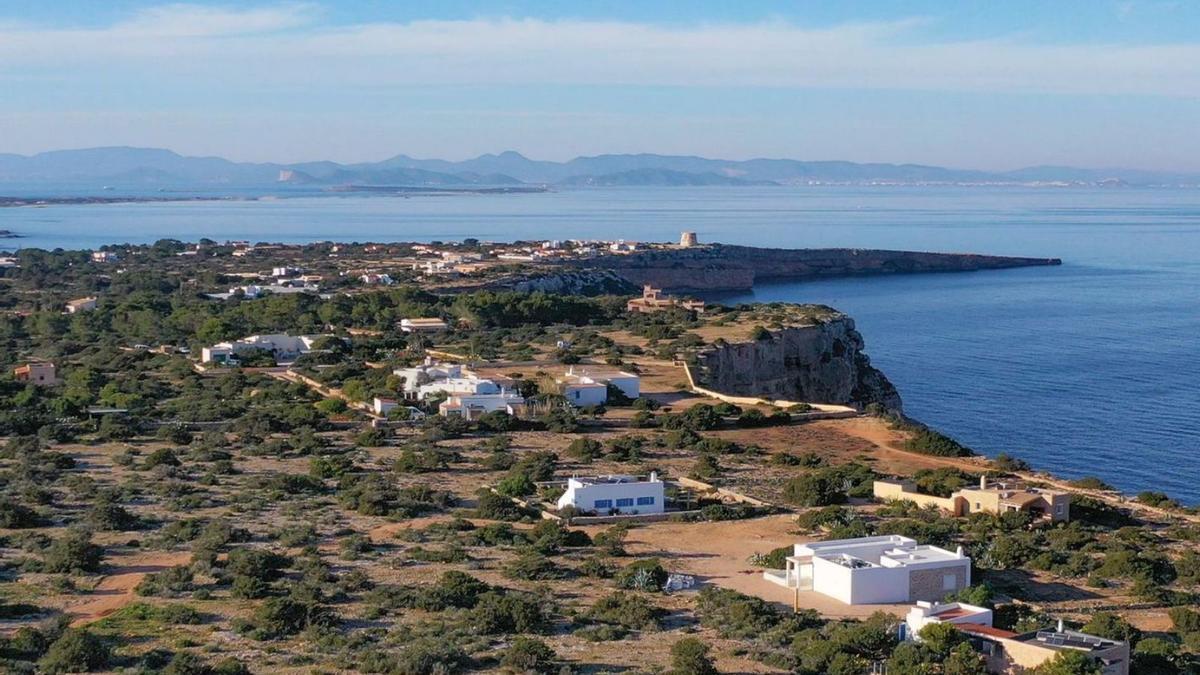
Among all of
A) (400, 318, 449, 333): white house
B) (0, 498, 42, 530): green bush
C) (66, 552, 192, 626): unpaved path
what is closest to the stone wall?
(66, 552, 192, 626): unpaved path

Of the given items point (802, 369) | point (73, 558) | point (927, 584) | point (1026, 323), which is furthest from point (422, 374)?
point (1026, 323)

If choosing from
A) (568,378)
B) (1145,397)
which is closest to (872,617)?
(568,378)

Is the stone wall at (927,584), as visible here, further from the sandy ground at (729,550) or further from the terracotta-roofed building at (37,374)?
the terracotta-roofed building at (37,374)

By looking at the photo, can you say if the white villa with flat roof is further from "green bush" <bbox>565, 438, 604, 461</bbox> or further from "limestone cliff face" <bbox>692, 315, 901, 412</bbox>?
"green bush" <bbox>565, 438, 604, 461</bbox>

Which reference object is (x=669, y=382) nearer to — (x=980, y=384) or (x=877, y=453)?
(x=877, y=453)

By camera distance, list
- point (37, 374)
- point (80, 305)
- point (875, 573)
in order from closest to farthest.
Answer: point (875, 573), point (37, 374), point (80, 305)

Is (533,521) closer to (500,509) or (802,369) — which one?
(500,509)
